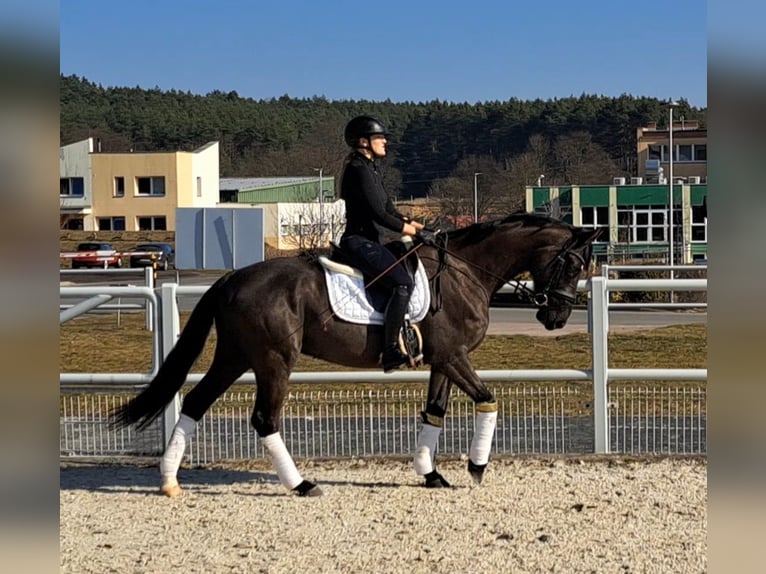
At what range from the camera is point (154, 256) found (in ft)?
167

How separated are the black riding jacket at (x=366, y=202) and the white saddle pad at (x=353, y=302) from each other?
1.08 ft

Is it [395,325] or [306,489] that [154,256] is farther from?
[395,325]

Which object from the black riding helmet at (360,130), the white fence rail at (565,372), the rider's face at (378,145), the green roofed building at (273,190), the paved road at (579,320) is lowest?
the paved road at (579,320)

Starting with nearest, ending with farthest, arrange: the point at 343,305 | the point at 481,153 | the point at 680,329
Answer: the point at 343,305 → the point at 680,329 → the point at 481,153

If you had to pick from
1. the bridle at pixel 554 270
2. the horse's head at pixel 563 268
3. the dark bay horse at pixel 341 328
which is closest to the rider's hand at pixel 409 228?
the dark bay horse at pixel 341 328

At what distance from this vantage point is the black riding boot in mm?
7523

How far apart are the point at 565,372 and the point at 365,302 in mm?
2141

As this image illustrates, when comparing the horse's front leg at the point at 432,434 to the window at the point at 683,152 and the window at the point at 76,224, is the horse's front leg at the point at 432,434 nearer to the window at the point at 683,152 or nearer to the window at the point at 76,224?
the window at the point at 683,152

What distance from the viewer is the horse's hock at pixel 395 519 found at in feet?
19.9

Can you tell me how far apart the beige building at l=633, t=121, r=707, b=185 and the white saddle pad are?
43228mm

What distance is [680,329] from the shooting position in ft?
65.1
